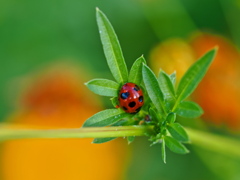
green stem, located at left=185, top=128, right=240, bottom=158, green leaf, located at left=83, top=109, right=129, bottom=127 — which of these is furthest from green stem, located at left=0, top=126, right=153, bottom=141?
green stem, located at left=185, top=128, right=240, bottom=158

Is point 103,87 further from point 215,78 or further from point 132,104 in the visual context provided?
point 215,78

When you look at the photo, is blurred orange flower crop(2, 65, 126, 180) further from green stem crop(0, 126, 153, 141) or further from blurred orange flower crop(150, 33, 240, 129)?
green stem crop(0, 126, 153, 141)

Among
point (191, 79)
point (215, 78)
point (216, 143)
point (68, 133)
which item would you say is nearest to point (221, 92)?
point (215, 78)

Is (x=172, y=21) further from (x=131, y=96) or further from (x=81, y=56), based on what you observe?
(x=131, y=96)

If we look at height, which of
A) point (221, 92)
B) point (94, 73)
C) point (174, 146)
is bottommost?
point (174, 146)

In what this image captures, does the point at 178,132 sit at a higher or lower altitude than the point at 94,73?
lower

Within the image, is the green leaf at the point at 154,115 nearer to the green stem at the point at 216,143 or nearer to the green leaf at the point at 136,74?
the green leaf at the point at 136,74

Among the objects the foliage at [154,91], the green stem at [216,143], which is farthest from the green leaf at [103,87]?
the green stem at [216,143]
